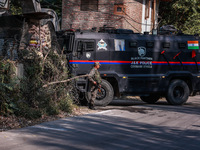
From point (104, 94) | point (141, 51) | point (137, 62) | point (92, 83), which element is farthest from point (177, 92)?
point (92, 83)

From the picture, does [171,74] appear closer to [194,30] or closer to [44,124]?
[44,124]

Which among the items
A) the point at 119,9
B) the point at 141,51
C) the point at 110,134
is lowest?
the point at 110,134

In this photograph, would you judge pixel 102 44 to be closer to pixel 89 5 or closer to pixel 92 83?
pixel 92 83

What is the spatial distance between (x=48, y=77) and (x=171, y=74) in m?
6.10

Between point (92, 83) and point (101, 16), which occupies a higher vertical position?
point (101, 16)

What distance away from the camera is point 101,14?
Result: 24781 mm

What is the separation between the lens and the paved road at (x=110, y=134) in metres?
7.27

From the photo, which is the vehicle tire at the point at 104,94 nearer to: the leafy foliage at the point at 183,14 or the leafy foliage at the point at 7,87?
the leafy foliage at the point at 7,87

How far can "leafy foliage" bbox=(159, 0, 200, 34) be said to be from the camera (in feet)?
94.4

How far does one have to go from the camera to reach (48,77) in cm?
1171

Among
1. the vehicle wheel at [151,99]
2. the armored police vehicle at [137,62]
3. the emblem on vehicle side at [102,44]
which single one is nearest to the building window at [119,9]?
the vehicle wheel at [151,99]

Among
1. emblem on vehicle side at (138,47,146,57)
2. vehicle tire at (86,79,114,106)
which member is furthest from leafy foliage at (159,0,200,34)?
vehicle tire at (86,79,114,106)

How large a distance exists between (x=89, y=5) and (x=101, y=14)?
1218 mm

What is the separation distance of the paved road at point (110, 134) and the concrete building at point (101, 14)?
43.9 ft
